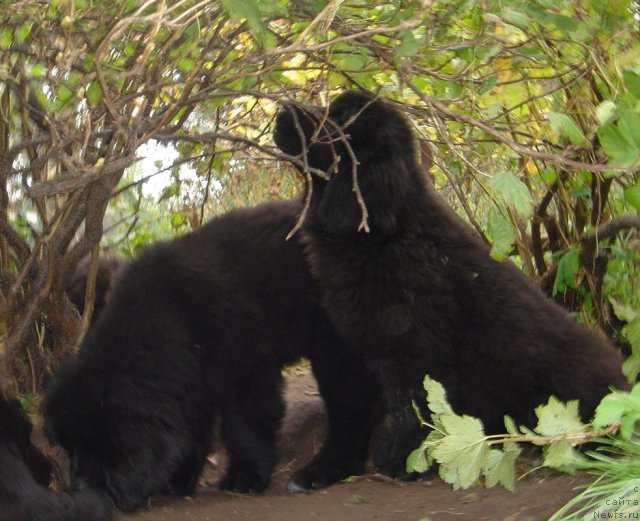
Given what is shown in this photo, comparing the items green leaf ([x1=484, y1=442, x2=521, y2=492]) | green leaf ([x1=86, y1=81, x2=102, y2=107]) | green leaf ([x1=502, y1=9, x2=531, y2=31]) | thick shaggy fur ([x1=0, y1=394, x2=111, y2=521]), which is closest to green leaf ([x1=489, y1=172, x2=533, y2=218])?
green leaf ([x1=502, y1=9, x2=531, y2=31])

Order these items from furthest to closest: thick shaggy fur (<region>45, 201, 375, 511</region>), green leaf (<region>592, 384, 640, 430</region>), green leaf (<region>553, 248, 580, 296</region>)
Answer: green leaf (<region>553, 248, 580, 296</region>), thick shaggy fur (<region>45, 201, 375, 511</region>), green leaf (<region>592, 384, 640, 430</region>)

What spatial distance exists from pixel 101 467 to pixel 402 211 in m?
1.44

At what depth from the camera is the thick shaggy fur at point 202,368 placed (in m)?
3.09

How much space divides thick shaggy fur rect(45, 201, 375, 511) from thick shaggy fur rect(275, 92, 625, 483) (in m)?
0.32

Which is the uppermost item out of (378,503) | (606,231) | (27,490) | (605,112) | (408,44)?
(408,44)

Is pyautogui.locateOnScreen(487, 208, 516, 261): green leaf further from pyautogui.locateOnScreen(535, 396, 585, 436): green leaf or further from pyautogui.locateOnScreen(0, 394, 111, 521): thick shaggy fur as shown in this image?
pyautogui.locateOnScreen(0, 394, 111, 521): thick shaggy fur

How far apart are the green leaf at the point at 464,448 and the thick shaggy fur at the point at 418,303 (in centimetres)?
89

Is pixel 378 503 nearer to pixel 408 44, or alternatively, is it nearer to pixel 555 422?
pixel 555 422

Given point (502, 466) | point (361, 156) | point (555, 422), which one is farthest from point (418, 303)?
point (555, 422)

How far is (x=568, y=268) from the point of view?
3844 mm

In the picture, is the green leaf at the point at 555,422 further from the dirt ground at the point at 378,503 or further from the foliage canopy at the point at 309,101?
the foliage canopy at the point at 309,101

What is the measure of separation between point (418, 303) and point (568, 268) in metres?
0.96

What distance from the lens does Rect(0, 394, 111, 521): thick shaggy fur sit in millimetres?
2717

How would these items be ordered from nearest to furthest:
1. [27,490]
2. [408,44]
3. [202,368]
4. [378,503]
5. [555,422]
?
1. [555,422]
2. [408,44]
3. [27,490]
4. [378,503]
5. [202,368]
